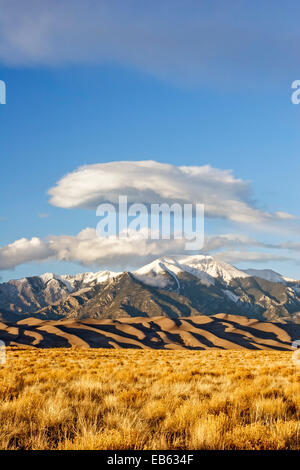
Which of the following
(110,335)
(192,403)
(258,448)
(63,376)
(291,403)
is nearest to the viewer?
(258,448)

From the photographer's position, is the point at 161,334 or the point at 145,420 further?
the point at 161,334

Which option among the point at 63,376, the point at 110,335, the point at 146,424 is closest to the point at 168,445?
the point at 146,424

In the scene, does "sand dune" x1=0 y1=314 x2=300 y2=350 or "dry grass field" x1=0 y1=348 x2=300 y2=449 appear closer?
"dry grass field" x1=0 y1=348 x2=300 y2=449

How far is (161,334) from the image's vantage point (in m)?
160

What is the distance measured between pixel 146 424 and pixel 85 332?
5790 inches

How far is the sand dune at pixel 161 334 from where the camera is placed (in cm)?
13012

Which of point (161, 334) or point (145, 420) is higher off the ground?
point (145, 420)

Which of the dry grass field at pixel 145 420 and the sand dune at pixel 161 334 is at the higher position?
the dry grass field at pixel 145 420

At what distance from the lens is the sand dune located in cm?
13012

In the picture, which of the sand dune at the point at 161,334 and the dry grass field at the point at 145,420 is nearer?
the dry grass field at the point at 145,420

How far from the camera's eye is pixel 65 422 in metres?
8.02

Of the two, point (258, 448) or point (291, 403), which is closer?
point (258, 448)

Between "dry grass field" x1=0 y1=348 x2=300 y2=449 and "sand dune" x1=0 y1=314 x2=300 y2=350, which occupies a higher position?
"dry grass field" x1=0 y1=348 x2=300 y2=449
